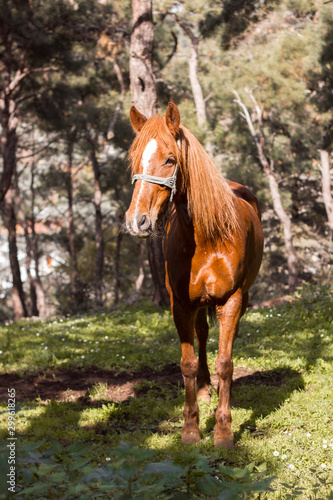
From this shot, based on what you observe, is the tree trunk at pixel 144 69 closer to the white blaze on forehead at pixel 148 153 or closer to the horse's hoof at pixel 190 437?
the horse's hoof at pixel 190 437

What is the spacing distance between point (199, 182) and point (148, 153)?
0.62 m

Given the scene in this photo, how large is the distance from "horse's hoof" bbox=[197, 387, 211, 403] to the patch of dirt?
0.58 meters

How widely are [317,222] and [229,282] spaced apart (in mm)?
27074

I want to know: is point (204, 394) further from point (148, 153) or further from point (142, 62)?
point (142, 62)

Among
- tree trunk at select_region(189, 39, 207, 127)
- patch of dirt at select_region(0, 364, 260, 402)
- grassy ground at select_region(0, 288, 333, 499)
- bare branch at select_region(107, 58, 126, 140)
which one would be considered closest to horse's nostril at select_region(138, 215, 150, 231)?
Answer: grassy ground at select_region(0, 288, 333, 499)

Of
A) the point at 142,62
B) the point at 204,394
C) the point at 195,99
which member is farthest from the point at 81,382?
the point at 195,99

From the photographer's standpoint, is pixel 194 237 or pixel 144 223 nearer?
pixel 144 223

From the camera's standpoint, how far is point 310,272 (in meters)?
30.0

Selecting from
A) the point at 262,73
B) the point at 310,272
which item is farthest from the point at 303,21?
the point at 310,272

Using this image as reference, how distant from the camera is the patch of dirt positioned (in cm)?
620

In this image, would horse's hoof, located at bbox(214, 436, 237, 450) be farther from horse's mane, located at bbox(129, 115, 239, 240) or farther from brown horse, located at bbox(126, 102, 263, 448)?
horse's mane, located at bbox(129, 115, 239, 240)

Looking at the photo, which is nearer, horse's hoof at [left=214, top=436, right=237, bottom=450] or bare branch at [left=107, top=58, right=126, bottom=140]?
horse's hoof at [left=214, top=436, right=237, bottom=450]

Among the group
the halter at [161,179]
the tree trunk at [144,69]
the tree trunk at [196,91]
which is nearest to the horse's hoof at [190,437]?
the halter at [161,179]

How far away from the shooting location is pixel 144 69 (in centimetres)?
1180
